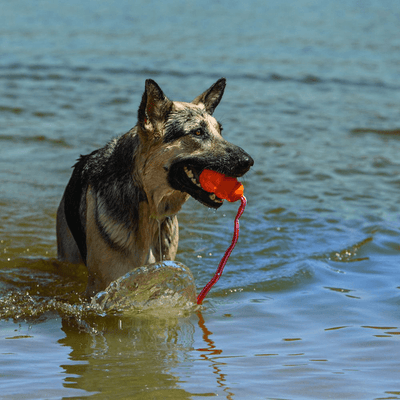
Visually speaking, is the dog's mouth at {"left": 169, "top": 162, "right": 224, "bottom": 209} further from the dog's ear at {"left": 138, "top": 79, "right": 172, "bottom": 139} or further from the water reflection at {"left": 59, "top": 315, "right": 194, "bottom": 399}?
the water reflection at {"left": 59, "top": 315, "right": 194, "bottom": 399}

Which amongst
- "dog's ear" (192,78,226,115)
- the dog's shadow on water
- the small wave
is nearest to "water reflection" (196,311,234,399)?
the dog's shadow on water

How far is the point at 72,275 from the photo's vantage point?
6.71 m

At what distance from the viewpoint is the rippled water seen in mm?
4438

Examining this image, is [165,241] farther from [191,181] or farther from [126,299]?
[191,181]

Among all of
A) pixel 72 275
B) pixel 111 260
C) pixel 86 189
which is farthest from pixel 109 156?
pixel 72 275

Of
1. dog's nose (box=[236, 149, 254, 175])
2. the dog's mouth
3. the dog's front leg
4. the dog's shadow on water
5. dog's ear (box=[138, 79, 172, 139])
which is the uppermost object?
dog's ear (box=[138, 79, 172, 139])

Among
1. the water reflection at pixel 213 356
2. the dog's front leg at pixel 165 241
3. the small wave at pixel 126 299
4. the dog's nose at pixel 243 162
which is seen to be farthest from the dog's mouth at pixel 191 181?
the water reflection at pixel 213 356

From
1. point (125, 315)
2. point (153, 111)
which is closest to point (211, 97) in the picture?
point (153, 111)

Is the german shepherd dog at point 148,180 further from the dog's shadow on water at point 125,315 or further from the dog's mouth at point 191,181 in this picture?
the dog's shadow on water at point 125,315

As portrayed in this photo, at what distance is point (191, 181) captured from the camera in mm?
5074

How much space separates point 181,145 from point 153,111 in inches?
14.4

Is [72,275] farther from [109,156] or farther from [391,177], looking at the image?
[391,177]

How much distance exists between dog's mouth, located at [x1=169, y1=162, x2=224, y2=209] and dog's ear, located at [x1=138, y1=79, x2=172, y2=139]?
0.36 m

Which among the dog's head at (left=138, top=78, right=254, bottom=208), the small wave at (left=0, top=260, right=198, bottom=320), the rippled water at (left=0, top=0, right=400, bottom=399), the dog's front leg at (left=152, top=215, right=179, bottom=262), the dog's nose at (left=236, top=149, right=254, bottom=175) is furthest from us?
the dog's front leg at (left=152, top=215, right=179, bottom=262)
